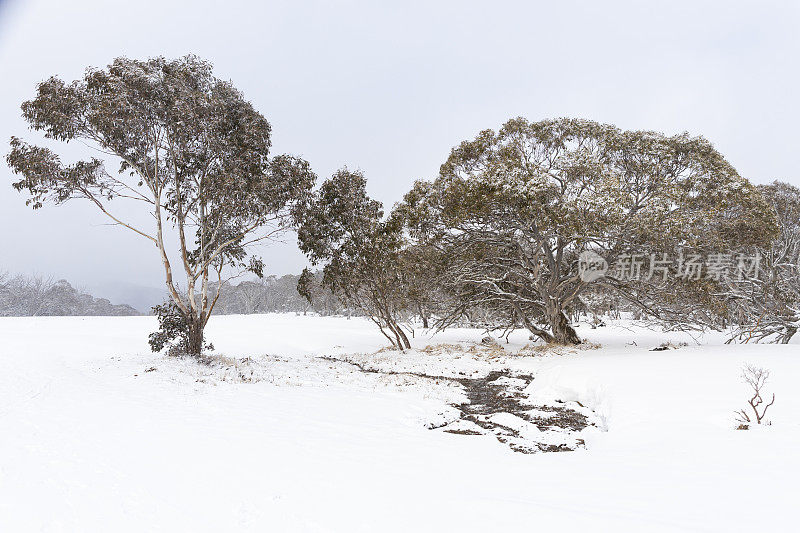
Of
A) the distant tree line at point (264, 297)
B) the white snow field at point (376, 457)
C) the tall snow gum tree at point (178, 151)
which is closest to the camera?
the white snow field at point (376, 457)

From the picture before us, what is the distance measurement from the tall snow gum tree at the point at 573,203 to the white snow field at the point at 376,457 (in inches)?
205

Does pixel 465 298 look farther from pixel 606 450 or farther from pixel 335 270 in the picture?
pixel 606 450

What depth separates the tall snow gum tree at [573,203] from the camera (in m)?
13.1

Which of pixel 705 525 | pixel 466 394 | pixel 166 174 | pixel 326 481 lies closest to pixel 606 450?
pixel 705 525

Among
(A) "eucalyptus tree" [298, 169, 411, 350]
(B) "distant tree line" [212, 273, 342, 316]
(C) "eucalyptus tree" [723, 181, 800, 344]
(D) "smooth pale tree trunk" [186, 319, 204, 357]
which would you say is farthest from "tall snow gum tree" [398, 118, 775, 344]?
(B) "distant tree line" [212, 273, 342, 316]

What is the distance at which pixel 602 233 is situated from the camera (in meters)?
13.4

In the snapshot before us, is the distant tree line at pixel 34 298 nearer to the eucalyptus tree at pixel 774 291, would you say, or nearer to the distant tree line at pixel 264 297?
the distant tree line at pixel 264 297

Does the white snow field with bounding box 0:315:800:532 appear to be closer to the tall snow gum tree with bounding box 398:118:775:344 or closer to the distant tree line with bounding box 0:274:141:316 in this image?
the tall snow gum tree with bounding box 398:118:775:344

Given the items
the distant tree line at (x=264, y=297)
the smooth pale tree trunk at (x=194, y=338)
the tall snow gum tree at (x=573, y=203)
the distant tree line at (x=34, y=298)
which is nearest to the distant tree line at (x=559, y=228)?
the tall snow gum tree at (x=573, y=203)

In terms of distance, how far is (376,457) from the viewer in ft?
16.4

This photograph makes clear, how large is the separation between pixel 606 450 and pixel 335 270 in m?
14.3

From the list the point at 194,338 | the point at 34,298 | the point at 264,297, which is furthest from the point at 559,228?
the point at 264,297

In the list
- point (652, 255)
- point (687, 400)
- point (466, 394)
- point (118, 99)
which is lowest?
point (466, 394)

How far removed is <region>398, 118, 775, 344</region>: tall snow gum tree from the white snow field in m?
5.22
